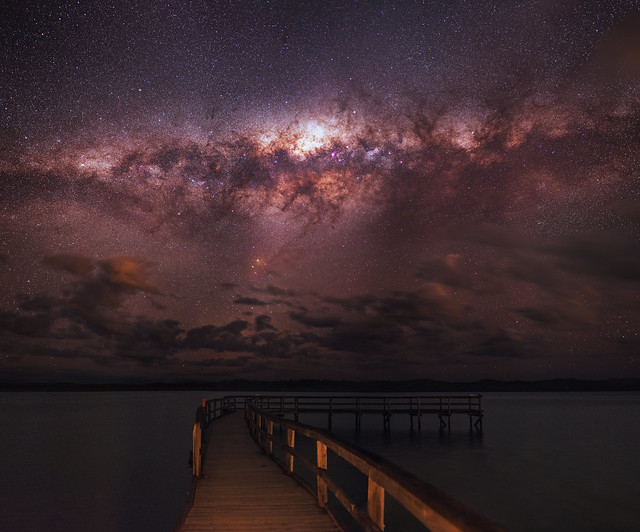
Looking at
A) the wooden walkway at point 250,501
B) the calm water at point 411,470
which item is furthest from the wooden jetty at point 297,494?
the calm water at point 411,470

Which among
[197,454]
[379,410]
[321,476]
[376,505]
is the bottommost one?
[379,410]

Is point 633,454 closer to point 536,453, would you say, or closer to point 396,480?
point 536,453

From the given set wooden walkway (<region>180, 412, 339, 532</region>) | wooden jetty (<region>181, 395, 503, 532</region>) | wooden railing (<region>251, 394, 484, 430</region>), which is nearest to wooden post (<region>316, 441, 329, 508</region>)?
wooden jetty (<region>181, 395, 503, 532</region>)

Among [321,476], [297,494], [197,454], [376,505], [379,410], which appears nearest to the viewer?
[376,505]

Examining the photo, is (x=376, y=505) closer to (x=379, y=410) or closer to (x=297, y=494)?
(x=297, y=494)

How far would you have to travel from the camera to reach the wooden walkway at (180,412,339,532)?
20.8 feet

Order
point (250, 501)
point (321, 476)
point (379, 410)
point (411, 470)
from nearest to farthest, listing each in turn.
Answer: point (321, 476), point (250, 501), point (411, 470), point (379, 410)

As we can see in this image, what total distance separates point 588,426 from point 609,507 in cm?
4434

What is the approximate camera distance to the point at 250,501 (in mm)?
7672

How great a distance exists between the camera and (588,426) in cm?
6122

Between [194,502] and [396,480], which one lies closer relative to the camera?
[396,480]

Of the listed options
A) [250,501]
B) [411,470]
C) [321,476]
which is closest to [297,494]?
[250,501]

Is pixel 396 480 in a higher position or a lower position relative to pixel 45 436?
higher

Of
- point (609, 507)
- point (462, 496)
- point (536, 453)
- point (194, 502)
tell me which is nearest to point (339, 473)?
point (462, 496)
